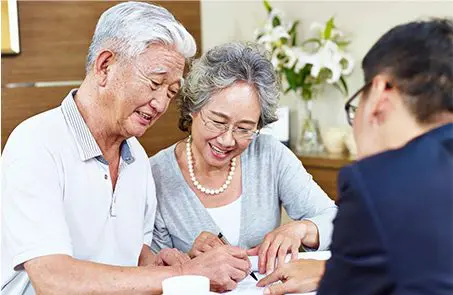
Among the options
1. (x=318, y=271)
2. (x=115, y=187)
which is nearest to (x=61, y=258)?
(x=115, y=187)

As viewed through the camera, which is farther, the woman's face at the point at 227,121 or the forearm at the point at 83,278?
the woman's face at the point at 227,121

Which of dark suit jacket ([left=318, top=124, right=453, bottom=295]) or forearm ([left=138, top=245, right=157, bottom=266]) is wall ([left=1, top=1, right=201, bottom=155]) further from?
dark suit jacket ([left=318, top=124, right=453, bottom=295])

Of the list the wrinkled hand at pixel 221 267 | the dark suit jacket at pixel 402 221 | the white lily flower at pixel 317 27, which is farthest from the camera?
the white lily flower at pixel 317 27

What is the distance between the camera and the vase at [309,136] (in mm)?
4094

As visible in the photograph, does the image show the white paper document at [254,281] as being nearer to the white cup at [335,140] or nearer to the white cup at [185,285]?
the white cup at [185,285]

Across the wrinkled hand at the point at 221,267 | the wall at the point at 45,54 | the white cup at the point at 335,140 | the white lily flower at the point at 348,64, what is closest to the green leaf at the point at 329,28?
the white lily flower at the point at 348,64

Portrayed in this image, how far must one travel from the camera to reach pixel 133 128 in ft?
5.82

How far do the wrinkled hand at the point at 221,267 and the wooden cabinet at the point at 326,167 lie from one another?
1.98 m

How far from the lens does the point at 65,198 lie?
166cm

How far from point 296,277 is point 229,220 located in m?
0.52

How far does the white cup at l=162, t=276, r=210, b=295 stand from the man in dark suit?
47 cm

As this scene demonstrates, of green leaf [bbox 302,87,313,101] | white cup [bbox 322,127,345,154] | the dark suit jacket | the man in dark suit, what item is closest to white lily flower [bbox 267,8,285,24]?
green leaf [bbox 302,87,313,101]

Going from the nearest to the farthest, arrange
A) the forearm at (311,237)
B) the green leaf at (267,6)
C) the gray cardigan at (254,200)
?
the forearm at (311,237) < the gray cardigan at (254,200) < the green leaf at (267,6)

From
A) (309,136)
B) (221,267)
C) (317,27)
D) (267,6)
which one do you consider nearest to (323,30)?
(317,27)
